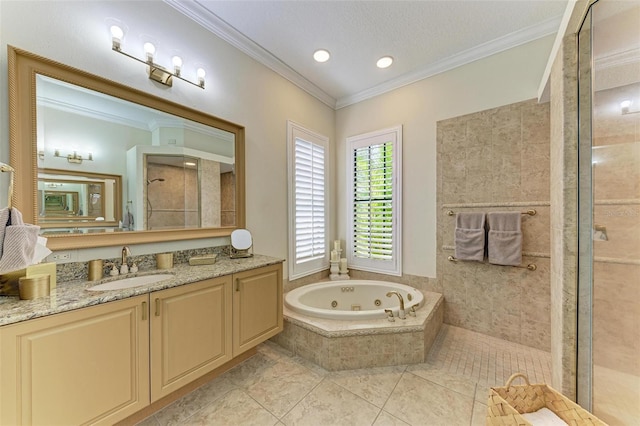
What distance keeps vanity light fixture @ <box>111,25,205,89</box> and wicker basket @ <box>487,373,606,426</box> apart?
276 centimetres

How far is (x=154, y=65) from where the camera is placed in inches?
64.2

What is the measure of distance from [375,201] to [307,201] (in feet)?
2.91

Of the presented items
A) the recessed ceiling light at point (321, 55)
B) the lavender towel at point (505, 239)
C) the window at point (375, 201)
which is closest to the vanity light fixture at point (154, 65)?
the recessed ceiling light at point (321, 55)

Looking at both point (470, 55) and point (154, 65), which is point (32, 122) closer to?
point (154, 65)

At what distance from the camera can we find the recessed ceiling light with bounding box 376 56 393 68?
245cm

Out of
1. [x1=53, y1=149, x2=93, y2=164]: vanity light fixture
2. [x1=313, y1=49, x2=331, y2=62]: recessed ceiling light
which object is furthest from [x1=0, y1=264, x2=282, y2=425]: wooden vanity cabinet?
[x1=313, y1=49, x2=331, y2=62]: recessed ceiling light

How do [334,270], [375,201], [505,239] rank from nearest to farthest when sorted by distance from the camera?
[505,239], [375,201], [334,270]

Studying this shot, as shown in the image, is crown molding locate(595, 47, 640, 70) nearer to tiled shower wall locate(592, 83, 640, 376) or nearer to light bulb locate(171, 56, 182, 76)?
tiled shower wall locate(592, 83, 640, 376)

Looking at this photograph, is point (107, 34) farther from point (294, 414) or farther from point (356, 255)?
point (356, 255)

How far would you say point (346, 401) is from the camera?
1548 millimetres

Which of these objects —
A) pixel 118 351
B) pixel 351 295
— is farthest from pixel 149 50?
pixel 351 295

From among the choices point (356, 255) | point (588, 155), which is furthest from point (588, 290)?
point (356, 255)

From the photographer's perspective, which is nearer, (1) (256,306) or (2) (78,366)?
(2) (78,366)

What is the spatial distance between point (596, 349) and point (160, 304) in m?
2.30
